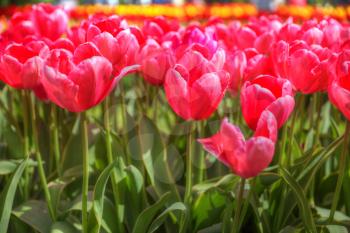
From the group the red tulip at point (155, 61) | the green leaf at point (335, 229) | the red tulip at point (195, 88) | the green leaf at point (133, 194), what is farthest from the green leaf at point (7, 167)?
the green leaf at point (335, 229)

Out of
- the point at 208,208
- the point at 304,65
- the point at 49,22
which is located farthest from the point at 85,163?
the point at 49,22

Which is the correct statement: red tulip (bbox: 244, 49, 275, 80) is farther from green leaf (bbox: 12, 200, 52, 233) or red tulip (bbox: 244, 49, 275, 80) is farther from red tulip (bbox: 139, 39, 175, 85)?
green leaf (bbox: 12, 200, 52, 233)

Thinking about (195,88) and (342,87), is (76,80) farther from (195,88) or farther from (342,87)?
(342,87)

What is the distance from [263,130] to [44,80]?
1.34 feet

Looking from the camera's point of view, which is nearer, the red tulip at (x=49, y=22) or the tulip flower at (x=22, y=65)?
the tulip flower at (x=22, y=65)

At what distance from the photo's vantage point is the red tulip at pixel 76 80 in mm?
986

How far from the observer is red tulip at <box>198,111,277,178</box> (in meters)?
0.86

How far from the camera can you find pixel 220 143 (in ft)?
2.98

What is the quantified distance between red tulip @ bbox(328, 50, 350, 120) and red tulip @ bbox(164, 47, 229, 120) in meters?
0.21

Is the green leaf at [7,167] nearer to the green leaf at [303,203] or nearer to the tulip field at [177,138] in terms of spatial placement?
the tulip field at [177,138]

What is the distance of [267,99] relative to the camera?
959 mm

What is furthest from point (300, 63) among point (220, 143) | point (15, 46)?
point (15, 46)

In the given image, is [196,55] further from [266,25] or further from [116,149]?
[266,25]

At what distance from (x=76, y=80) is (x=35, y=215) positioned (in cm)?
45
